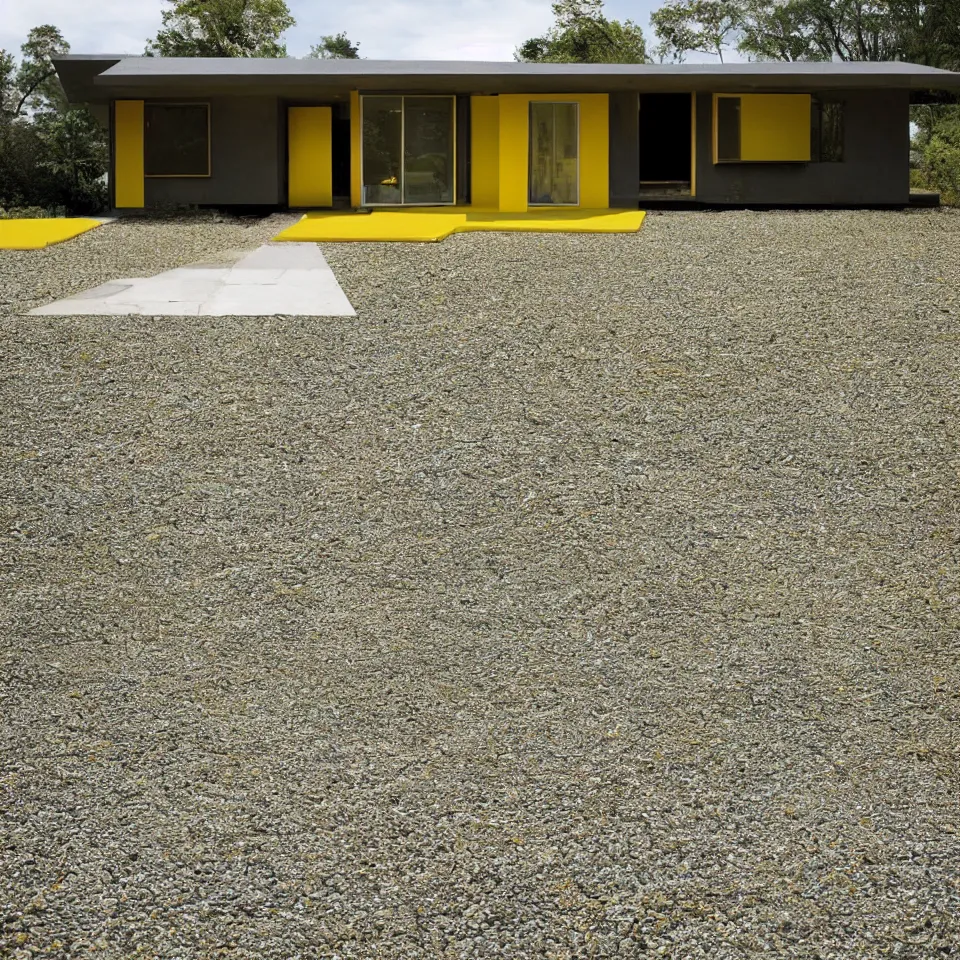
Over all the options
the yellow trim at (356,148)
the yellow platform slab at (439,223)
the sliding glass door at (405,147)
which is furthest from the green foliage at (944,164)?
the yellow trim at (356,148)

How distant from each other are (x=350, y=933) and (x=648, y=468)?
3930 mm

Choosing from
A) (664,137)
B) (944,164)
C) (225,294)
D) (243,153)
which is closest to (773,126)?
(664,137)

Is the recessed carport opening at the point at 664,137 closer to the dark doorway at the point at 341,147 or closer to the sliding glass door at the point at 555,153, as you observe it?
the sliding glass door at the point at 555,153

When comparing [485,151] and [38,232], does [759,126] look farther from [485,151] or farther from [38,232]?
[38,232]

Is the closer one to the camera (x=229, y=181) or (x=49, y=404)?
(x=49, y=404)

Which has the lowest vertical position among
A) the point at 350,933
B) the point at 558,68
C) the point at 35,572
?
the point at 350,933

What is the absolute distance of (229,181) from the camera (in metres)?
17.7

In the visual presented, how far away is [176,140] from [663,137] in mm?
9135

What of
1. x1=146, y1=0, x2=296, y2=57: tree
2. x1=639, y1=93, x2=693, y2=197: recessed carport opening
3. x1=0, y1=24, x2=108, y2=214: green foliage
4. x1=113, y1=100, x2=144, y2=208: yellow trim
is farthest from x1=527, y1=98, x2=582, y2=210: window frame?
x1=146, y1=0, x2=296, y2=57: tree

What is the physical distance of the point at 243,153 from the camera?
17703 millimetres

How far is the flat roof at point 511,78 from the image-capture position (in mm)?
16219

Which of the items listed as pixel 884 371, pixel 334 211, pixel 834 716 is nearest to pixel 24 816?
pixel 834 716

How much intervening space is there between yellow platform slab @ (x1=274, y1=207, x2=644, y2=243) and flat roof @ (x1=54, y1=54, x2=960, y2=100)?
1842 millimetres

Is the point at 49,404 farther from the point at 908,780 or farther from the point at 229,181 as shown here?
the point at 229,181
